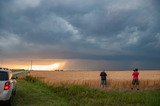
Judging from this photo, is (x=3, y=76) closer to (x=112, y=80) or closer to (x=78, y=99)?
(x=78, y=99)

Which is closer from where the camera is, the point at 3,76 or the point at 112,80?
the point at 3,76

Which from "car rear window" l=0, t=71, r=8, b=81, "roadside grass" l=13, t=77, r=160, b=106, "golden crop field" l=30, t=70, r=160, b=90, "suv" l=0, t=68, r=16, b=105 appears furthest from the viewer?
"golden crop field" l=30, t=70, r=160, b=90

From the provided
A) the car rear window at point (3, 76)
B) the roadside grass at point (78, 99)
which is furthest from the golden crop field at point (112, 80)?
the car rear window at point (3, 76)

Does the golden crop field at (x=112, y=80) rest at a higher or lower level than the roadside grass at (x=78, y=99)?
higher

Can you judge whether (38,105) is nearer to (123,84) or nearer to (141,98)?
(141,98)

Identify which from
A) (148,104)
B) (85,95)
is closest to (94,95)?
(85,95)

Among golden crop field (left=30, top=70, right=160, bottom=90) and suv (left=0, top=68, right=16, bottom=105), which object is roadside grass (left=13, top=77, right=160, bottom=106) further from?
golden crop field (left=30, top=70, right=160, bottom=90)

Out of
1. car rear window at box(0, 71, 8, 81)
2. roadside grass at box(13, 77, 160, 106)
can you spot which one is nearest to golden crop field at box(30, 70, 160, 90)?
roadside grass at box(13, 77, 160, 106)

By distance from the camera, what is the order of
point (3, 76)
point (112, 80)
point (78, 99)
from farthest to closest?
1. point (112, 80)
2. point (78, 99)
3. point (3, 76)

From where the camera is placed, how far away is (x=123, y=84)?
38344 millimetres

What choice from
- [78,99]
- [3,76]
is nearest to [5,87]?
[3,76]

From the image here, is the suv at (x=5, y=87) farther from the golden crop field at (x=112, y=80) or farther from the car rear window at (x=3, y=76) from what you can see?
the golden crop field at (x=112, y=80)

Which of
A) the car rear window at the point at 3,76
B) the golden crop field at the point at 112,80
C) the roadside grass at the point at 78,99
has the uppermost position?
the car rear window at the point at 3,76

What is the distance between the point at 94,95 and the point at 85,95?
2.09 ft
